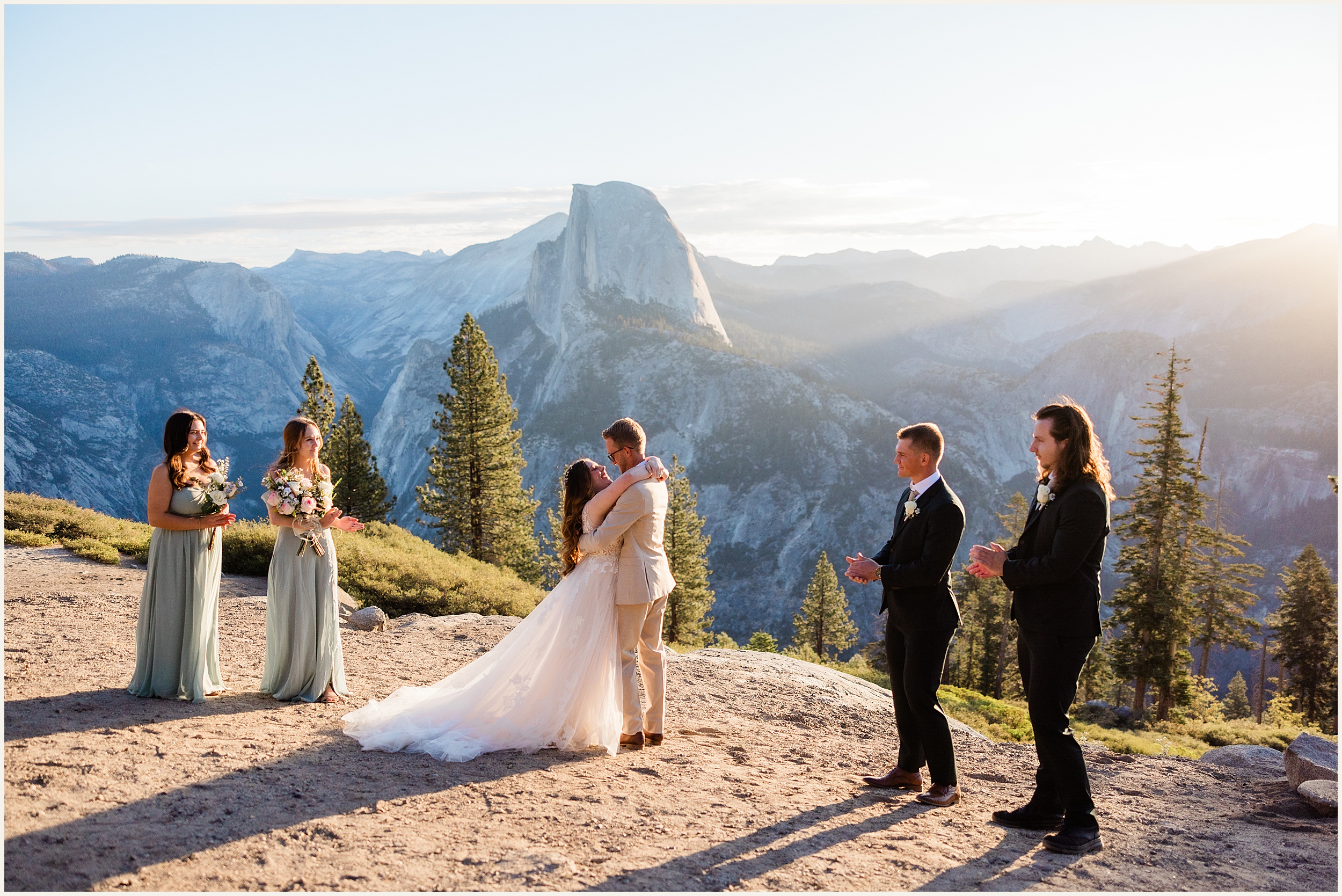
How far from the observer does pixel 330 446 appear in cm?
3475

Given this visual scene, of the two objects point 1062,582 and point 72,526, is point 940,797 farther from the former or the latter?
point 72,526

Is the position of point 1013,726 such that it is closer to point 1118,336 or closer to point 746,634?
point 746,634

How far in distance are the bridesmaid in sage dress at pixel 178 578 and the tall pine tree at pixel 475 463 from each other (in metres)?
24.4

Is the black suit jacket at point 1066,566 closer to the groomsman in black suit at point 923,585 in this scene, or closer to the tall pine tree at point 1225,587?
the groomsman in black suit at point 923,585

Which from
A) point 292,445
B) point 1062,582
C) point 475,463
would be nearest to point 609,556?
point 292,445

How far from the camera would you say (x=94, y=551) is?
48.7 feet

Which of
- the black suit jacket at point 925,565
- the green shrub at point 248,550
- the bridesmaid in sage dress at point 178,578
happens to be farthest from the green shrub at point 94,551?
the black suit jacket at point 925,565

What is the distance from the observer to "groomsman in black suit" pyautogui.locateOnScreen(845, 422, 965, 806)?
5.94m

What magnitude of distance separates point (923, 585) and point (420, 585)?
41.2ft

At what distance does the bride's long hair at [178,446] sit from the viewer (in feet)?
24.3

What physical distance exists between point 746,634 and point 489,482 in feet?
188

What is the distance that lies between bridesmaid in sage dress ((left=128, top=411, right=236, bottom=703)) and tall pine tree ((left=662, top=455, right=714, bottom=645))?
26.1m

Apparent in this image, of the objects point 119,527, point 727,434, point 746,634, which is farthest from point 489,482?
point 727,434

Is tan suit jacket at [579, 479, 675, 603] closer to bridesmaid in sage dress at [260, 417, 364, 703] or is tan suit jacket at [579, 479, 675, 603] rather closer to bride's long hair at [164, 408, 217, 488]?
bridesmaid in sage dress at [260, 417, 364, 703]
